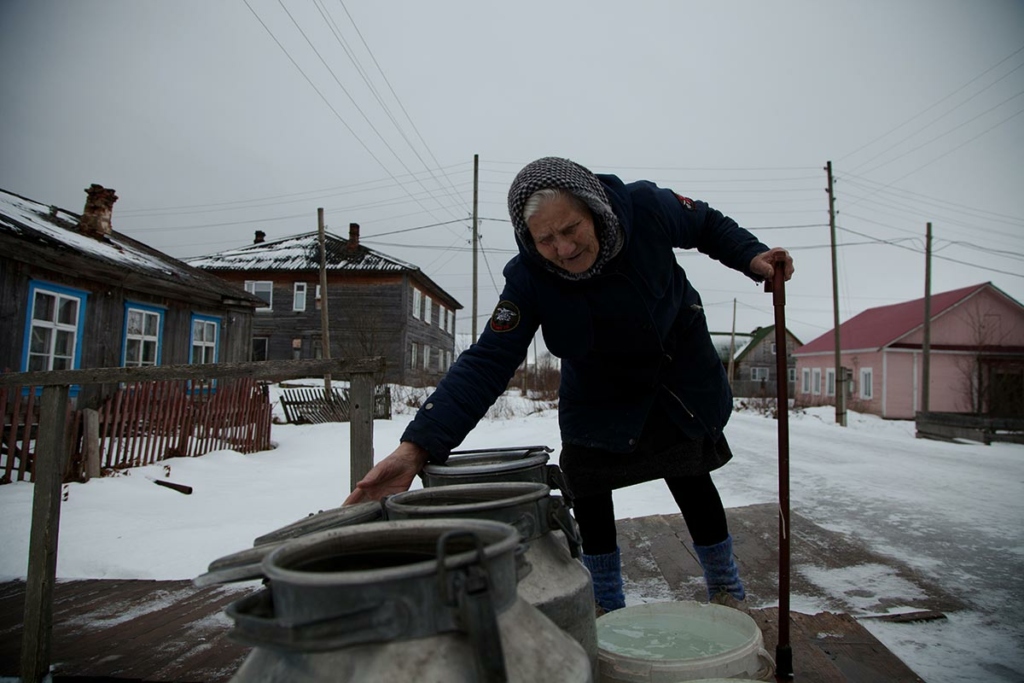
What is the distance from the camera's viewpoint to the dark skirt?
7.29 feet

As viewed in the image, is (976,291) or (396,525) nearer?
(396,525)

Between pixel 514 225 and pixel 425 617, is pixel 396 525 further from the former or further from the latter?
pixel 514 225

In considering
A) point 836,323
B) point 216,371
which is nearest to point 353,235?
point 836,323

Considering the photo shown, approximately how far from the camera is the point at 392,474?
1663mm

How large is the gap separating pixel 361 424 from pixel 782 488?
1.64m

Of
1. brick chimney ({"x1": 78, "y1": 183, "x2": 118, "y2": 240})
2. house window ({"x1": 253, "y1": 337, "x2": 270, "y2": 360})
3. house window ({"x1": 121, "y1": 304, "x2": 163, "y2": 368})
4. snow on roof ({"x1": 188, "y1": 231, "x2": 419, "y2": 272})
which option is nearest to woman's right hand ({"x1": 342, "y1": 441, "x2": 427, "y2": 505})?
house window ({"x1": 121, "y1": 304, "x2": 163, "y2": 368})

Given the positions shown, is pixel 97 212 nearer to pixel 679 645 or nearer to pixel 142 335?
pixel 142 335

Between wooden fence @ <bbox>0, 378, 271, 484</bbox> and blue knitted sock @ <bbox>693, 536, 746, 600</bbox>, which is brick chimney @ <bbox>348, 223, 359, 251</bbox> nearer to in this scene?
wooden fence @ <bbox>0, 378, 271, 484</bbox>

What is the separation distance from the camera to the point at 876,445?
36.3 feet

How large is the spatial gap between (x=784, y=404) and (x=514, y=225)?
108 centimetres

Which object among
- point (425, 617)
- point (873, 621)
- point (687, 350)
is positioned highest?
point (687, 350)

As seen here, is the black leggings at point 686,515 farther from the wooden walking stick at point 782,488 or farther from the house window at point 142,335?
the house window at point 142,335

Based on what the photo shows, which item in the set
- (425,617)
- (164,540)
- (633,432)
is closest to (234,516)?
(164,540)

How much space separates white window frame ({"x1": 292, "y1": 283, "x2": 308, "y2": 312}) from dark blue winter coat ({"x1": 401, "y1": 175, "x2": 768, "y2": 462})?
1024 inches
